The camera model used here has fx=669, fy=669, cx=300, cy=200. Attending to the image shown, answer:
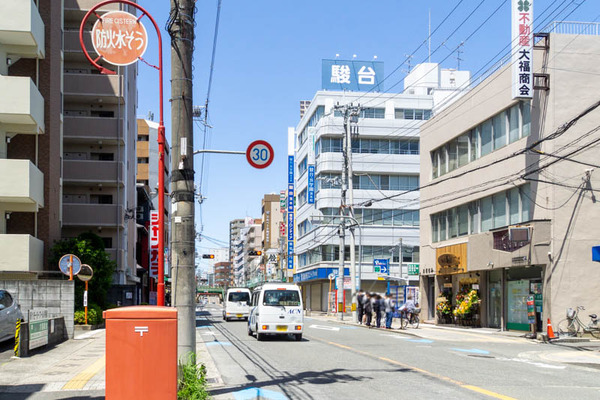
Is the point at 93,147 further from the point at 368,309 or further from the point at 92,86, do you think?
the point at 368,309

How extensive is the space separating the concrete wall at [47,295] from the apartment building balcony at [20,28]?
1073 cm

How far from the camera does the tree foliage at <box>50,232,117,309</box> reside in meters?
31.5

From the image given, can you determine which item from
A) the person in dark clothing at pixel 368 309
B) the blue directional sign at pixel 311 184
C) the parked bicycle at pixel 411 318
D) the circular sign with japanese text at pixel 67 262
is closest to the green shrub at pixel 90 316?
the circular sign with japanese text at pixel 67 262

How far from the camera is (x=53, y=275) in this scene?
31.6m

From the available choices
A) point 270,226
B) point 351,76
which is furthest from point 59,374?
point 270,226

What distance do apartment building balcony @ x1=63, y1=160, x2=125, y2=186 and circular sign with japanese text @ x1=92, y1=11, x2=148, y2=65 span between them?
32445 mm

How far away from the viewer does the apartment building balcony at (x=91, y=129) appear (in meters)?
41.9

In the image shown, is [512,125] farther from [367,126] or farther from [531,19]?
[367,126]

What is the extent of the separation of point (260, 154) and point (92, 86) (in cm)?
3326

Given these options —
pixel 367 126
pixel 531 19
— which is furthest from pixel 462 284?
pixel 367 126

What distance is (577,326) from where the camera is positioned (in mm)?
25094

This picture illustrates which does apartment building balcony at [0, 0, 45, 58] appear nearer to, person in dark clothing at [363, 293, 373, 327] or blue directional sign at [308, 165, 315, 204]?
person in dark clothing at [363, 293, 373, 327]

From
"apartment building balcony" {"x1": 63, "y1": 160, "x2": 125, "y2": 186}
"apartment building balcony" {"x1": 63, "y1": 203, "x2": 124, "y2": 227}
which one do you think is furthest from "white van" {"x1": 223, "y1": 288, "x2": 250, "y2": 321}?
"apartment building balcony" {"x1": 63, "y1": 160, "x2": 125, "y2": 186}

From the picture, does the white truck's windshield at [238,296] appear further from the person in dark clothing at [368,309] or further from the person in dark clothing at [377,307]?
the person in dark clothing at [377,307]
